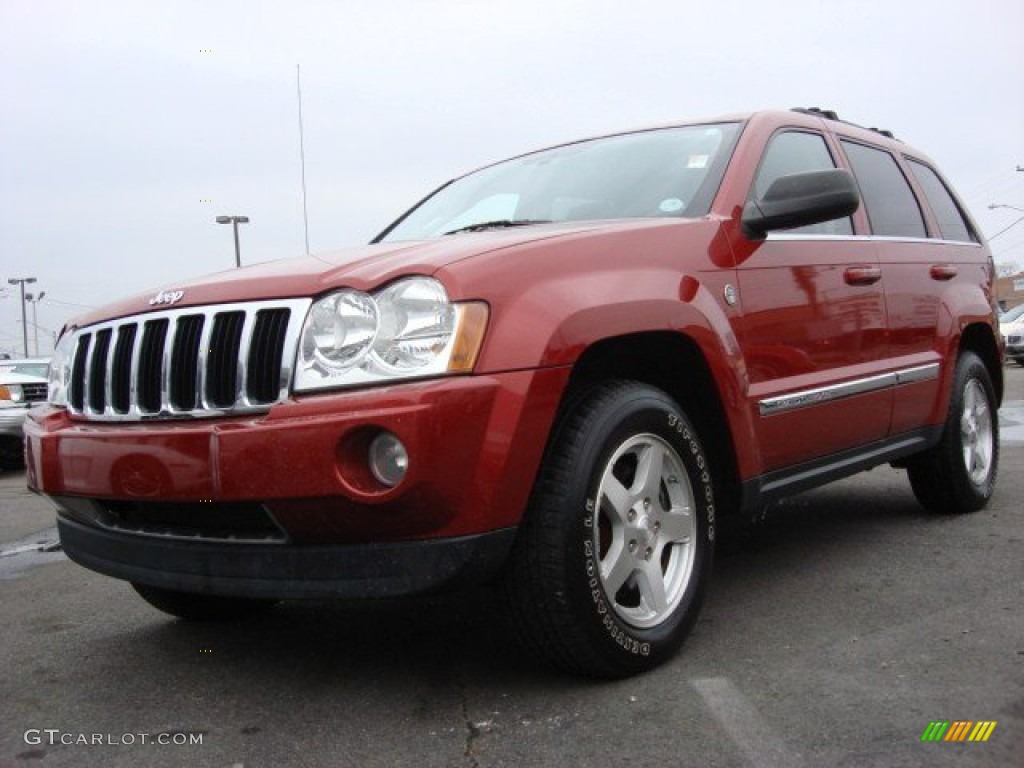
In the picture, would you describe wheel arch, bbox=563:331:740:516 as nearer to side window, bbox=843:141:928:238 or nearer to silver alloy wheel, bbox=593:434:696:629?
silver alloy wheel, bbox=593:434:696:629

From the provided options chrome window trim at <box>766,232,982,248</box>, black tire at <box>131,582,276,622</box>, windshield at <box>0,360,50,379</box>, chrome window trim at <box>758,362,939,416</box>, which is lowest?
windshield at <box>0,360,50,379</box>

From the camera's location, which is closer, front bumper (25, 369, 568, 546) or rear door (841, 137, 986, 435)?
front bumper (25, 369, 568, 546)

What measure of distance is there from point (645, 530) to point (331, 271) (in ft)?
3.82

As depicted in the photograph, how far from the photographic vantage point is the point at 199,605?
3514mm

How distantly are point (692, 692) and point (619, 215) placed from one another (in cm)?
164

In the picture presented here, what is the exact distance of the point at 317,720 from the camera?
2.59 meters

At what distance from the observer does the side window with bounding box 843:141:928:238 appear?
4.34 m

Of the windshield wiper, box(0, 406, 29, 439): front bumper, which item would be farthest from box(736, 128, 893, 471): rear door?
box(0, 406, 29, 439): front bumper

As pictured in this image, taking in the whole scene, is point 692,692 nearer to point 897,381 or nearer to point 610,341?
point 610,341

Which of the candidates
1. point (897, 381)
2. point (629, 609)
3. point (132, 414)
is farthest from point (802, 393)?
point (132, 414)

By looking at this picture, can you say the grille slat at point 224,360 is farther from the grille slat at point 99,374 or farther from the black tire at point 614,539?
the black tire at point 614,539

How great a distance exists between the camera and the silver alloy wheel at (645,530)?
275 cm

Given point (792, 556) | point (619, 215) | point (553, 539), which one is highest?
point (619, 215)

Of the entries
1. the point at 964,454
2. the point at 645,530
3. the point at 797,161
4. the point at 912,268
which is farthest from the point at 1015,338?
the point at 645,530
